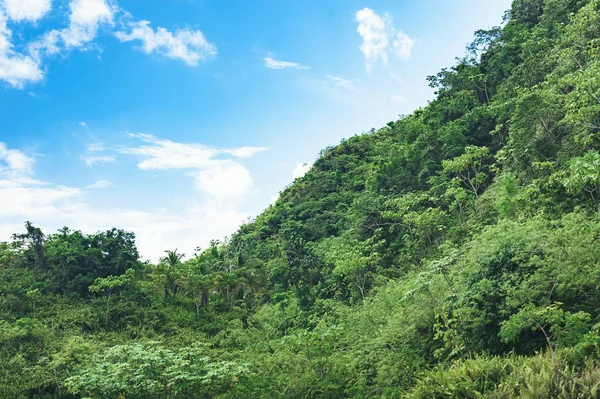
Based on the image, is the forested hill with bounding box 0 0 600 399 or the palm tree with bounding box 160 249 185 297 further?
the palm tree with bounding box 160 249 185 297

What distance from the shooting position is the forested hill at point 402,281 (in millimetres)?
8759

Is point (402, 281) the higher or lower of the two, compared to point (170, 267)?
lower

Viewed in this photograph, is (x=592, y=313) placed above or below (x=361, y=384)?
above

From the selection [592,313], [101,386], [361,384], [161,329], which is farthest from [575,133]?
[161,329]

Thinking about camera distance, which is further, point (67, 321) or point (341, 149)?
point (341, 149)

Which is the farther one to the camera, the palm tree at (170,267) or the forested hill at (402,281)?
the palm tree at (170,267)

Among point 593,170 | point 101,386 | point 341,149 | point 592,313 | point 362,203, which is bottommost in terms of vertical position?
point 101,386

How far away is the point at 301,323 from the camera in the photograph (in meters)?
22.1

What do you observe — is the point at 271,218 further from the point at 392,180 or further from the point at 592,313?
the point at 592,313

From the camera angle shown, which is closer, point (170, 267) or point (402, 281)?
point (402, 281)

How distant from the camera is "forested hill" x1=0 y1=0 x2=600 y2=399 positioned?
8.76 m

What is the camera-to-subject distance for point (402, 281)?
17.8m

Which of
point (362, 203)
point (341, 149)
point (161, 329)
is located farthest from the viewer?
point (341, 149)

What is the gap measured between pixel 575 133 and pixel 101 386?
61.9 ft
